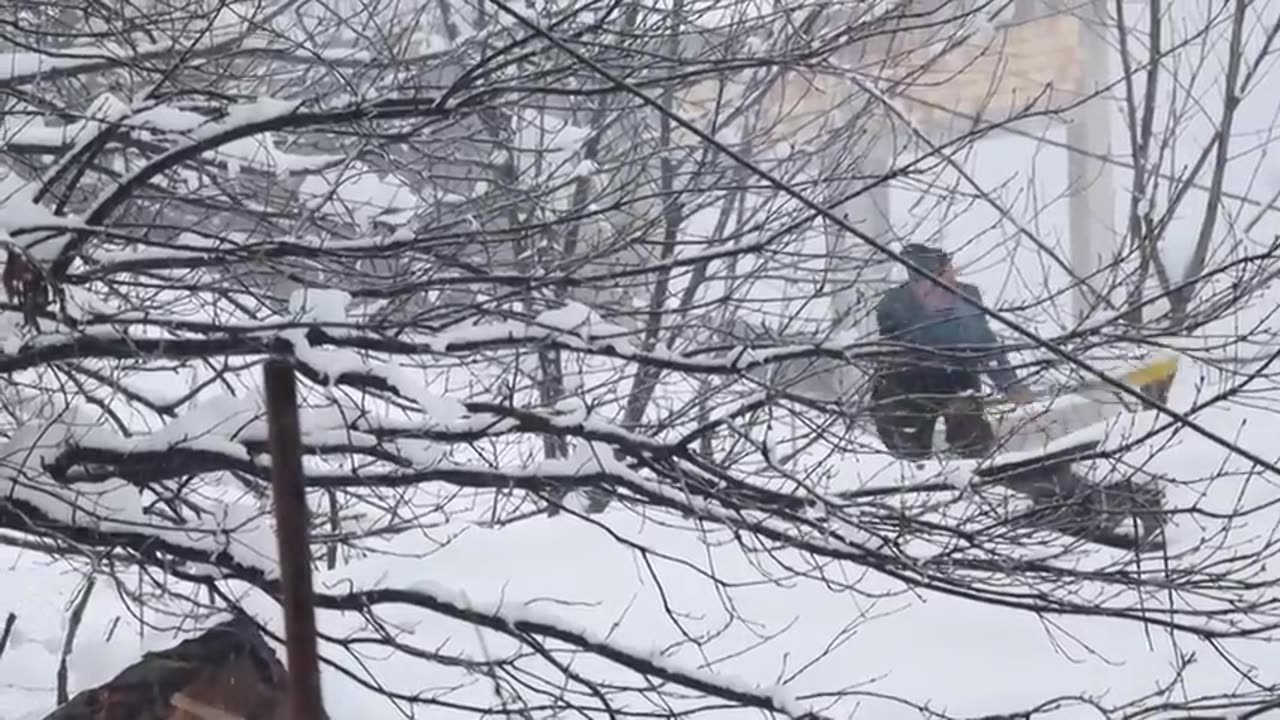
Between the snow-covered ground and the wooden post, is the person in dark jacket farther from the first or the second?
the wooden post

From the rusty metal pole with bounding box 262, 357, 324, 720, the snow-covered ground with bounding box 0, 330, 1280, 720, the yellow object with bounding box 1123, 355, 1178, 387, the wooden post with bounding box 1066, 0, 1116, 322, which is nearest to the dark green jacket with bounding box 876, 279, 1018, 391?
the yellow object with bounding box 1123, 355, 1178, 387

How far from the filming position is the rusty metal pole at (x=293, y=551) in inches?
28.5

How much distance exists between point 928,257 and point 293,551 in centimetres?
428

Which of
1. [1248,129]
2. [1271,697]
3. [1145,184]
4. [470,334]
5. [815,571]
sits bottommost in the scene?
[1271,697]

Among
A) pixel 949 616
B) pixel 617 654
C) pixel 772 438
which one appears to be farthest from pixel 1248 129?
pixel 617 654

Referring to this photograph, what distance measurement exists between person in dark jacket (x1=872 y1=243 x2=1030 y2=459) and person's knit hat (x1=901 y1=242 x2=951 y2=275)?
2.4 inches

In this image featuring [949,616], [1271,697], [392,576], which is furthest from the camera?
[949,616]

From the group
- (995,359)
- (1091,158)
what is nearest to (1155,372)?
(995,359)

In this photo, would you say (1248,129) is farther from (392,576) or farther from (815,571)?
(392,576)

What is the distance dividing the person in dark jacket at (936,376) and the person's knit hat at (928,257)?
6 cm

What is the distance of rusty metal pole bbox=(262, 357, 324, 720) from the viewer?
73cm

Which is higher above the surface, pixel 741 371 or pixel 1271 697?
pixel 741 371

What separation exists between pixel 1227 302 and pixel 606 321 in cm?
176

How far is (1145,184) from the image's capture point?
746cm
